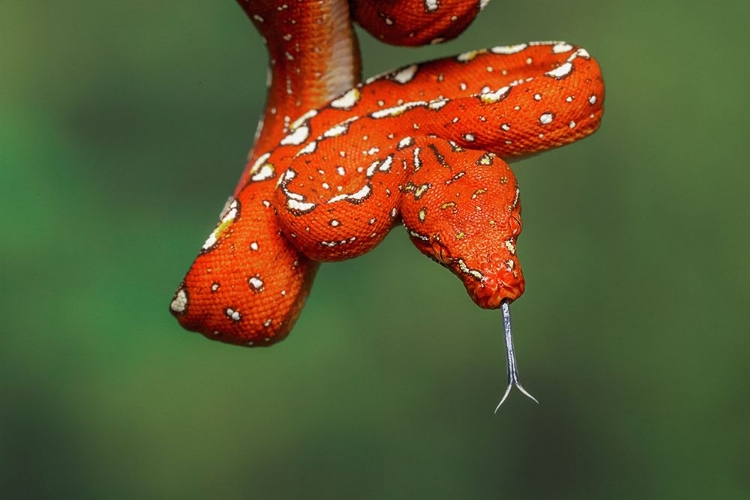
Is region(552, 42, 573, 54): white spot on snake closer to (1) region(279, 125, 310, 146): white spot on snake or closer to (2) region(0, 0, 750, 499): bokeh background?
(1) region(279, 125, 310, 146): white spot on snake

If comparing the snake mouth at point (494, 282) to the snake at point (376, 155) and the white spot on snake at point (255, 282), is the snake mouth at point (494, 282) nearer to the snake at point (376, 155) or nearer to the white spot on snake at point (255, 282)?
the snake at point (376, 155)

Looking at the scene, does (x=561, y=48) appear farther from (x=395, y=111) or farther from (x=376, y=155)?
(x=376, y=155)

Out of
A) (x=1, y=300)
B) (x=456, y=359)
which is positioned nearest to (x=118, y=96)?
(x=1, y=300)

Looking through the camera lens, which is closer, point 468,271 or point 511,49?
point 468,271

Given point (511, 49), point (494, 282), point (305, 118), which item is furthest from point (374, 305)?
point (494, 282)

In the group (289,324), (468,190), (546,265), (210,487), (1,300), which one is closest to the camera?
(468,190)

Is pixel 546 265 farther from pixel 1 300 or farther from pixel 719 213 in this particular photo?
pixel 1 300

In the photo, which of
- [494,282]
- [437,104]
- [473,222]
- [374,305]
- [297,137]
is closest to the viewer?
[494,282]
